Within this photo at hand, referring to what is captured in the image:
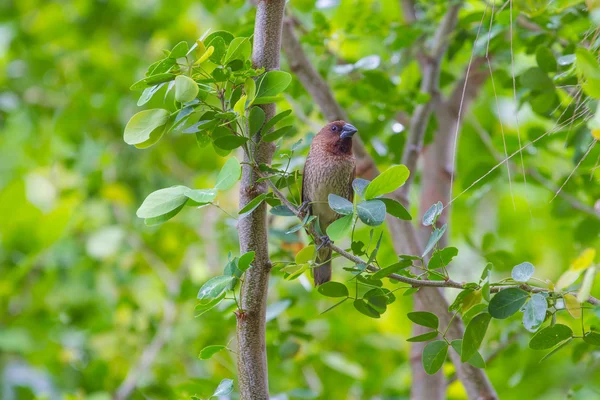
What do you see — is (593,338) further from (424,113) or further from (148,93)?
(424,113)

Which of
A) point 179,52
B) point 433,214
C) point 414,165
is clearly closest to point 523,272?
point 433,214

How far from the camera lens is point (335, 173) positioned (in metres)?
2.06

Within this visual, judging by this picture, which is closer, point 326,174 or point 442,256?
point 442,256

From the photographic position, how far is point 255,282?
121 cm

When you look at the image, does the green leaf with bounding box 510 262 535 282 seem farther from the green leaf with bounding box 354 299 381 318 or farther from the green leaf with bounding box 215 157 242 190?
the green leaf with bounding box 215 157 242 190

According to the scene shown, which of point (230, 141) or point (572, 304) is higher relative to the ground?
point (230, 141)

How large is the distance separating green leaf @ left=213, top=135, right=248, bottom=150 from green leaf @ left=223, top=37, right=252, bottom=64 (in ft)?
0.40

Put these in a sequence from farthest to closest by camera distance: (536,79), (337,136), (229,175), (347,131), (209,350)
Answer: (337,136) < (347,131) < (536,79) < (209,350) < (229,175)

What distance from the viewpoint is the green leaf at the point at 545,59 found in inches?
62.0

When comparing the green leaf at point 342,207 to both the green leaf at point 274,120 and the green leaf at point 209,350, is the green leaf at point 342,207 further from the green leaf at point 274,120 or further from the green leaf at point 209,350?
the green leaf at point 209,350

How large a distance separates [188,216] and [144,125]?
2.31 metres

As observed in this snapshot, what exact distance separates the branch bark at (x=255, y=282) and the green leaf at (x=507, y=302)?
0.38m

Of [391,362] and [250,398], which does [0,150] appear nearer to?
[391,362]

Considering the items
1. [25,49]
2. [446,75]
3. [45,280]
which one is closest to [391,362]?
[446,75]
